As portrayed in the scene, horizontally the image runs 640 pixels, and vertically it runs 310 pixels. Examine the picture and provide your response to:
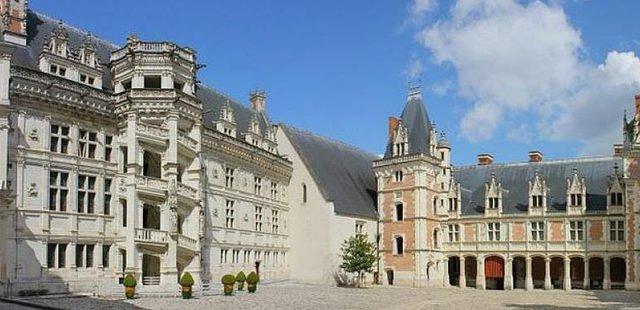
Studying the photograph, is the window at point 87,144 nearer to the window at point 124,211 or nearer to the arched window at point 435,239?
the window at point 124,211

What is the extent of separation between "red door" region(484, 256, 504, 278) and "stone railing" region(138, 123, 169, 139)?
27.9 m

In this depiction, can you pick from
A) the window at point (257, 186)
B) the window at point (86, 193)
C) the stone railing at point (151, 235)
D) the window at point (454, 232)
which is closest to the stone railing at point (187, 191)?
the stone railing at point (151, 235)

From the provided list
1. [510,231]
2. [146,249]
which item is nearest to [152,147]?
[146,249]

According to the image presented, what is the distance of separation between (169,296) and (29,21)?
1357cm

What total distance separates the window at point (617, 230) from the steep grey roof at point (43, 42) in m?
32.3

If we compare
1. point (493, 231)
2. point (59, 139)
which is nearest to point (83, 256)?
point (59, 139)

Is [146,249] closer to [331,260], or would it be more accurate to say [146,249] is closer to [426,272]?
[331,260]

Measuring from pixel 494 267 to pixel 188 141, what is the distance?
1048 inches

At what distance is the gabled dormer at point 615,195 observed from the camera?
44.2m

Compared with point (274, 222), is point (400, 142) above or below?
above

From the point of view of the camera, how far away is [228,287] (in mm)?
29359

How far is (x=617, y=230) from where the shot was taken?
4409 centimetres

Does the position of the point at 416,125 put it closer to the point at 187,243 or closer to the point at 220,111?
the point at 220,111

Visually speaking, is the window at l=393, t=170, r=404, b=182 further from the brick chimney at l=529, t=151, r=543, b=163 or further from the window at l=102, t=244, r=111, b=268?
the window at l=102, t=244, r=111, b=268
